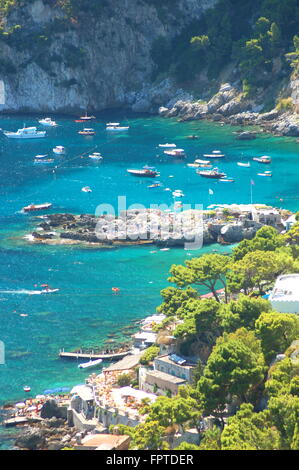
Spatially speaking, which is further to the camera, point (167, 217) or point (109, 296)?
point (167, 217)

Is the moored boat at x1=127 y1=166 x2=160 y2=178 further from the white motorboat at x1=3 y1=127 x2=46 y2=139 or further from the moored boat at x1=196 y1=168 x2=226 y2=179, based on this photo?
the white motorboat at x1=3 y1=127 x2=46 y2=139

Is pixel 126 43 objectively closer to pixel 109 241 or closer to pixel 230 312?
pixel 109 241

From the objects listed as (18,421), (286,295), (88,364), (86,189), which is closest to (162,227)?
(86,189)

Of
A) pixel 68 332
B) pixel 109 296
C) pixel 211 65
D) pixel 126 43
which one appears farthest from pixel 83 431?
pixel 126 43

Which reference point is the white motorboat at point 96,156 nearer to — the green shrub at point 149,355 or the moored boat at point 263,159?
the moored boat at point 263,159

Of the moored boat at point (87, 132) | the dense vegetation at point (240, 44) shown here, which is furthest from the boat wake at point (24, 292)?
the dense vegetation at point (240, 44)

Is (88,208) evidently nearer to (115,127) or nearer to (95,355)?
(95,355)
